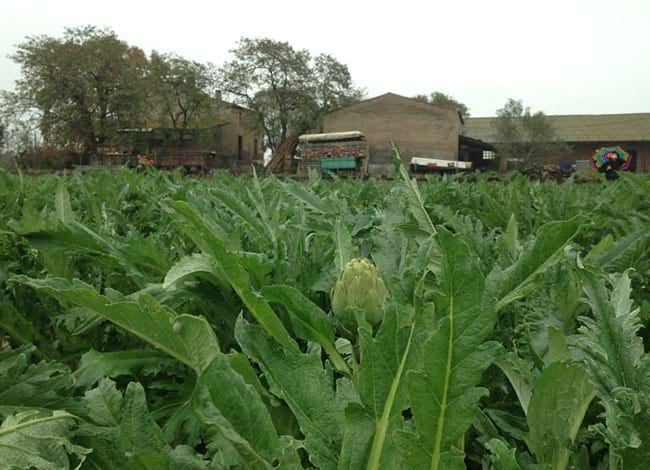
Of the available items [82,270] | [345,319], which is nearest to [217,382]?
[345,319]

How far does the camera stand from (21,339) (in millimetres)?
892

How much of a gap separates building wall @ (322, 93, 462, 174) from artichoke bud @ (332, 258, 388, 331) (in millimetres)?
38905

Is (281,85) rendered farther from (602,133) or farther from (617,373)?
(617,373)

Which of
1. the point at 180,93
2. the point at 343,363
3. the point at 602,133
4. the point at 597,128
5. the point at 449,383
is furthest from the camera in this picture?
the point at 597,128

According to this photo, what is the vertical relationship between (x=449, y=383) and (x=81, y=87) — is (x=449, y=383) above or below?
below

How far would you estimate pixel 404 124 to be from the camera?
131 feet

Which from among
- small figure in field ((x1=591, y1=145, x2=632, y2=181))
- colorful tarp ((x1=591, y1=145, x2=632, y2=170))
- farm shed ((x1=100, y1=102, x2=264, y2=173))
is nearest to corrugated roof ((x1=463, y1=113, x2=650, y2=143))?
farm shed ((x1=100, y1=102, x2=264, y2=173))

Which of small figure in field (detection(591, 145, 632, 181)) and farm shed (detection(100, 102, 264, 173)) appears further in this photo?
farm shed (detection(100, 102, 264, 173))

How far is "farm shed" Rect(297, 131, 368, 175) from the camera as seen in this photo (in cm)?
3123

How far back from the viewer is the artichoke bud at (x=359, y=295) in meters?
0.64

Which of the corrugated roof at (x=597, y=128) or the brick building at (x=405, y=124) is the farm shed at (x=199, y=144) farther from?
the corrugated roof at (x=597, y=128)

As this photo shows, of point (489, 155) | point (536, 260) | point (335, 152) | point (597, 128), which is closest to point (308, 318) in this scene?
point (536, 260)

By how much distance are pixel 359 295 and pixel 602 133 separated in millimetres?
46128

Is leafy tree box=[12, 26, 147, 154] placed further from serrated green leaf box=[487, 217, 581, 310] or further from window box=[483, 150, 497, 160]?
serrated green leaf box=[487, 217, 581, 310]
